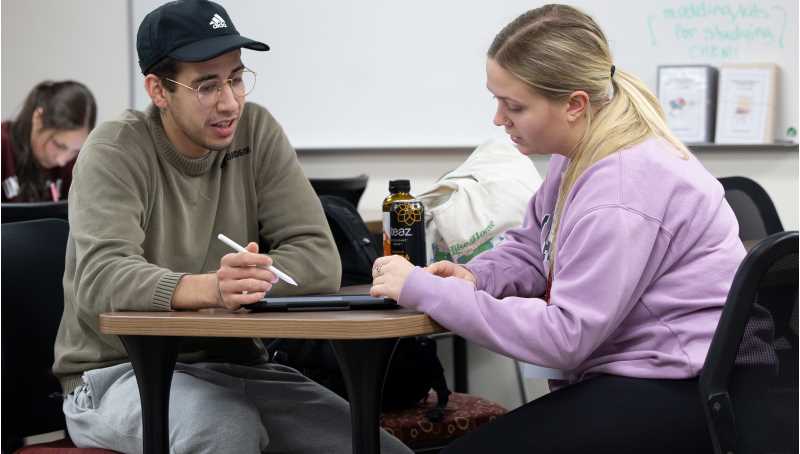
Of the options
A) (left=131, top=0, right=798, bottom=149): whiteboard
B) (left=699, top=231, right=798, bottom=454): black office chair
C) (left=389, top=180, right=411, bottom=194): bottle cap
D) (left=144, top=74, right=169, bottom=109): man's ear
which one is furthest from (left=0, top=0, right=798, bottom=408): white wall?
(left=699, top=231, right=798, bottom=454): black office chair

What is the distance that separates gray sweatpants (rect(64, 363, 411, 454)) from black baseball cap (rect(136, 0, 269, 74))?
603 mm

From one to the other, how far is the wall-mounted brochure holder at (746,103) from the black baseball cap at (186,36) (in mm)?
2512

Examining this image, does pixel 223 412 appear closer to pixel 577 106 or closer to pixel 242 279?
pixel 242 279

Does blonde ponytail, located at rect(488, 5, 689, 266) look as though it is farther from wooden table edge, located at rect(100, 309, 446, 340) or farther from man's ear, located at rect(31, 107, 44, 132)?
man's ear, located at rect(31, 107, 44, 132)

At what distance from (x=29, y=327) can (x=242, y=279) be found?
69 cm

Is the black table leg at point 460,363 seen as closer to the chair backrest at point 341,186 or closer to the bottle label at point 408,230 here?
the chair backrest at point 341,186

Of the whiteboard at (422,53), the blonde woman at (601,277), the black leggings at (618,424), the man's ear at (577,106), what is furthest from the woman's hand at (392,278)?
the whiteboard at (422,53)

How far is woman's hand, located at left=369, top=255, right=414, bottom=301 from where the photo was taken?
66.3 inches

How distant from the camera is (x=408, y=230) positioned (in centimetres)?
218

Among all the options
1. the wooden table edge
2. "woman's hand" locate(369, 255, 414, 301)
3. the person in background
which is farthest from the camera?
the person in background

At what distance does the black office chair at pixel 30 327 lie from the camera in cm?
215

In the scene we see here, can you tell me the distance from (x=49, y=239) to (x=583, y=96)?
4.02 ft

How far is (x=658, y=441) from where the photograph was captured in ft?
5.26

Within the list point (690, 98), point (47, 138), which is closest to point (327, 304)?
point (690, 98)
